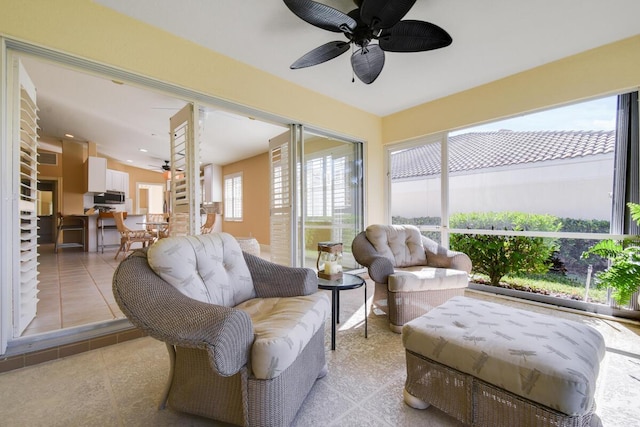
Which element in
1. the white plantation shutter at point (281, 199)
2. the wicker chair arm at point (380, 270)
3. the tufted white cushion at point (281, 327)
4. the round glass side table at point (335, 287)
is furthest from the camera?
the white plantation shutter at point (281, 199)

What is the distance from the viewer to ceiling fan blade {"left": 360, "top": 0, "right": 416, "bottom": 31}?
1562mm

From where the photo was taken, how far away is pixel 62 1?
188 cm

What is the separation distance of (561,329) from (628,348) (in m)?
1.34

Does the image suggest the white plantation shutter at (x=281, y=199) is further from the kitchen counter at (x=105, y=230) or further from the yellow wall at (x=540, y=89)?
the kitchen counter at (x=105, y=230)

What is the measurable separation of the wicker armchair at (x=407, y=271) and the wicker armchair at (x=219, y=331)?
2.96 feet

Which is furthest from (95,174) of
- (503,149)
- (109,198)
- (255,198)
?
(503,149)

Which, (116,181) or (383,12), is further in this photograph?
(116,181)

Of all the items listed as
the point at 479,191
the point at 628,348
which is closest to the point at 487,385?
the point at 628,348

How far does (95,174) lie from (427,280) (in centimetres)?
762

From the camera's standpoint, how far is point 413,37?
1.88 meters

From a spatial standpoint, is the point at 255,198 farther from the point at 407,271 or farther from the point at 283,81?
the point at 407,271

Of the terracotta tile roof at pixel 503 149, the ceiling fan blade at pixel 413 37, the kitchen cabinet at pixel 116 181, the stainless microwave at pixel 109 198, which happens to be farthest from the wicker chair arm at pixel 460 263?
the kitchen cabinet at pixel 116 181

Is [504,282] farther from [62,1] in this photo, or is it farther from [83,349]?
[62,1]

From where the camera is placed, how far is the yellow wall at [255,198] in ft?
21.7
